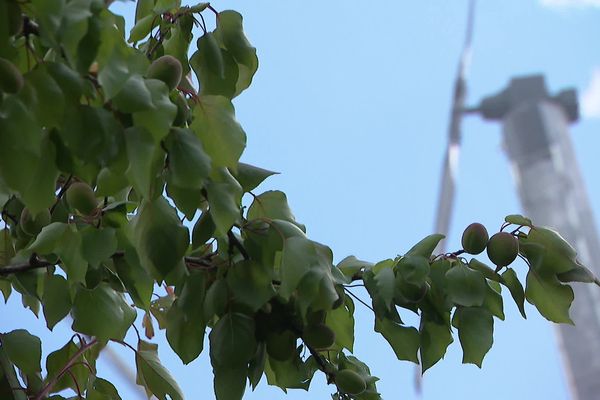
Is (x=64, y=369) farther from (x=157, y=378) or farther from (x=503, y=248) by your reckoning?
(x=503, y=248)

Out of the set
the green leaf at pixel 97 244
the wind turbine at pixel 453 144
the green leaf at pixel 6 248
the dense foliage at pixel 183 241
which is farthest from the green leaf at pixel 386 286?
the wind turbine at pixel 453 144

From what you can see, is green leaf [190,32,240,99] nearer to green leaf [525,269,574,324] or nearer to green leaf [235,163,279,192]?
green leaf [235,163,279,192]

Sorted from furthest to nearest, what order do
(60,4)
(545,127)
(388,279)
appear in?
(545,127) → (388,279) → (60,4)

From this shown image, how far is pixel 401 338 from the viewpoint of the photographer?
41cm

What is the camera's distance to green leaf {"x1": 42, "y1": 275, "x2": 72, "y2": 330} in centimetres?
42

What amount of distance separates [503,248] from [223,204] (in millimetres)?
116

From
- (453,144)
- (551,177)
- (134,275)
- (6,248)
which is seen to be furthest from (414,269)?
(551,177)

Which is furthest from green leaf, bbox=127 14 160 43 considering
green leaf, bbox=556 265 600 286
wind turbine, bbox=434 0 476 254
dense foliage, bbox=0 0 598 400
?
wind turbine, bbox=434 0 476 254

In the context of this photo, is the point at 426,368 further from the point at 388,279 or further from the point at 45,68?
the point at 45,68

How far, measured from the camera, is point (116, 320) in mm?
406

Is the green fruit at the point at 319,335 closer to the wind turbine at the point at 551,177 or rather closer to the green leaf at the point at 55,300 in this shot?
the green leaf at the point at 55,300

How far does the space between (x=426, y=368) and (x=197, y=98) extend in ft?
0.49

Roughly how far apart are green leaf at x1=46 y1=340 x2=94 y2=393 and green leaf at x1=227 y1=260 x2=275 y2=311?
13 centimetres

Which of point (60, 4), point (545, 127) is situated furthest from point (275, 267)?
point (545, 127)
